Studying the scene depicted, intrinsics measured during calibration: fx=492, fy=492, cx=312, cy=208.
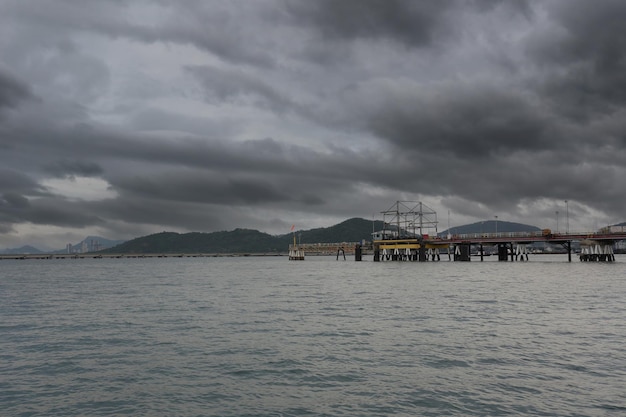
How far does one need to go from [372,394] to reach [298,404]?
3151 mm

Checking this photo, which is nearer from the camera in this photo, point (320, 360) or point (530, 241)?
point (320, 360)

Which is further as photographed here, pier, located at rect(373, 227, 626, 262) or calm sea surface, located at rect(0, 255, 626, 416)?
pier, located at rect(373, 227, 626, 262)

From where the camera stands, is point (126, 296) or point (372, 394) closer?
point (372, 394)

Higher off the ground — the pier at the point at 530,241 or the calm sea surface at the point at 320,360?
the pier at the point at 530,241

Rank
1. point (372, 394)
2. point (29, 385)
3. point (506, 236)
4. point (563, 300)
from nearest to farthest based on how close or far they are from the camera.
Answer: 1. point (372, 394)
2. point (29, 385)
3. point (563, 300)
4. point (506, 236)

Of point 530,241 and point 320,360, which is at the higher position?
point 530,241

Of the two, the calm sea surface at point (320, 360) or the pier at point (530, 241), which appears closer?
the calm sea surface at point (320, 360)

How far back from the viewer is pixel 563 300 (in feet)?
171

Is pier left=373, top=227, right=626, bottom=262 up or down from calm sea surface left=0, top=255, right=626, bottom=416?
up

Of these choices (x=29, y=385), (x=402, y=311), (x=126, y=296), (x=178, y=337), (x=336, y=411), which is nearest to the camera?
(x=336, y=411)

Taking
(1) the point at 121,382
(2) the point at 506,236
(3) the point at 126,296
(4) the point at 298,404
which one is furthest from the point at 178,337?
(2) the point at 506,236

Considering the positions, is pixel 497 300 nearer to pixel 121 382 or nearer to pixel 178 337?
pixel 178 337

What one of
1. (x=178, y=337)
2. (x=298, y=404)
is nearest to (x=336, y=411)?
(x=298, y=404)

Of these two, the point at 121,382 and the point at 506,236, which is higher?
the point at 506,236
